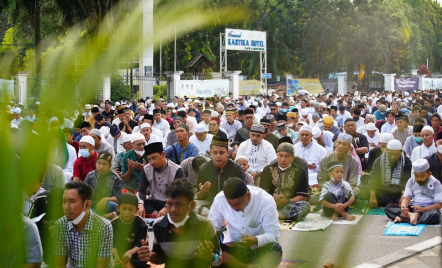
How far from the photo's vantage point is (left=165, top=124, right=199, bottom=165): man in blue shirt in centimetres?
911

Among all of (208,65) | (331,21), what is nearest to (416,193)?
(208,65)

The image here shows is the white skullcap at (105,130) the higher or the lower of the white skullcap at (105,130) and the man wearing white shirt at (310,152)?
the higher

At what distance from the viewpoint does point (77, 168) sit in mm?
7746

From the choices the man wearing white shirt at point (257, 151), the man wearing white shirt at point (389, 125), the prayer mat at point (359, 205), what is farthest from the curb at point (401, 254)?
the man wearing white shirt at point (389, 125)

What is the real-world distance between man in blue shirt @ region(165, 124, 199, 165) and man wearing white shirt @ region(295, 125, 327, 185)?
5.77ft

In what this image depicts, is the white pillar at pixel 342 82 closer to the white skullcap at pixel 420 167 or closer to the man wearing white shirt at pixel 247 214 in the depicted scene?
the white skullcap at pixel 420 167

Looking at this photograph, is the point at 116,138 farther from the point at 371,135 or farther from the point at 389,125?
the point at 389,125

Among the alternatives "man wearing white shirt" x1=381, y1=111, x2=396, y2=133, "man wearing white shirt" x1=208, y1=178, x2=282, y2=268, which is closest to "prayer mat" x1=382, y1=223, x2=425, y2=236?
"man wearing white shirt" x1=208, y1=178, x2=282, y2=268

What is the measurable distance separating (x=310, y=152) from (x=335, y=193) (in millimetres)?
1555

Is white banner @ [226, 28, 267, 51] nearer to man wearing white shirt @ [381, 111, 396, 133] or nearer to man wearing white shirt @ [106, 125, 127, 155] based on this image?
man wearing white shirt @ [381, 111, 396, 133]

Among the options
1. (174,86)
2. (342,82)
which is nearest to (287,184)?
(174,86)

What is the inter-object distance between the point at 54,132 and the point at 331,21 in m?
45.5

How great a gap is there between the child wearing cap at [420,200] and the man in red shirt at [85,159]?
3760 mm

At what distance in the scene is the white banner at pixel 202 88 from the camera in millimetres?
26516
